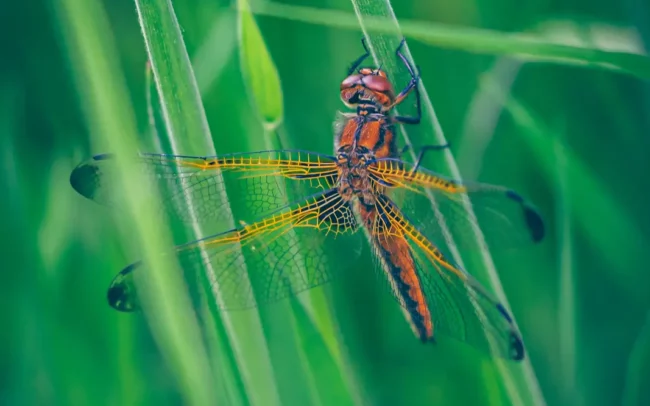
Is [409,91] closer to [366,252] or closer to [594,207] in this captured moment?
[366,252]

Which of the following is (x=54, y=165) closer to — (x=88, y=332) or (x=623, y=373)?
(x=88, y=332)

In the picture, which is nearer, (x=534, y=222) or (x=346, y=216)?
(x=534, y=222)

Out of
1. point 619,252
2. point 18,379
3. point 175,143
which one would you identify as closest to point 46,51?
point 175,143

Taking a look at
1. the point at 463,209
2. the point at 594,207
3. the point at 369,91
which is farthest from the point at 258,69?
the point at 594,207

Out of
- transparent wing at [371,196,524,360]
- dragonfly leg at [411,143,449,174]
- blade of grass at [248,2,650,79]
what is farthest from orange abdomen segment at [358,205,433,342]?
blade of grass at [248,2,650,79]

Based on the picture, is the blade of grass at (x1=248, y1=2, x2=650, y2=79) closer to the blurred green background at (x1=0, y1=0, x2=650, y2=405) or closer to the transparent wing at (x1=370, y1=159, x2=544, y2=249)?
the blurred green background at (x1=0, y1=0, x2=650, y2=405)

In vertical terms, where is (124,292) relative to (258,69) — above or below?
below
